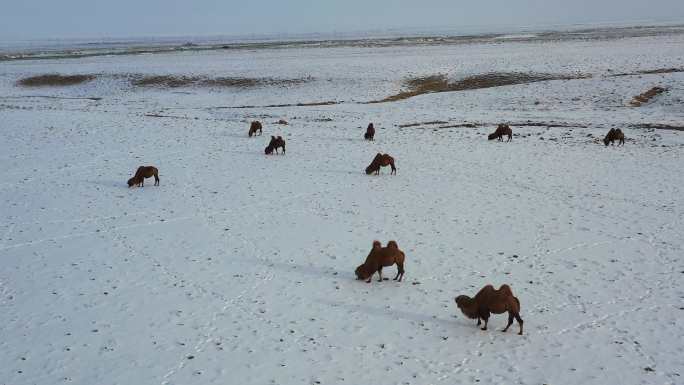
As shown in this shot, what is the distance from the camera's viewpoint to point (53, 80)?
61.7 metres

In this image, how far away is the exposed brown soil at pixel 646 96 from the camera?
3778 cm

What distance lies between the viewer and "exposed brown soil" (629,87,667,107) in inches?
1487

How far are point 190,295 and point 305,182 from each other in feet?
32.2

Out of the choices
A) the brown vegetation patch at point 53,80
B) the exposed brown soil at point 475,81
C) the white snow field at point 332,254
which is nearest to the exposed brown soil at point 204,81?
the brown vegetation patch at point 53,80

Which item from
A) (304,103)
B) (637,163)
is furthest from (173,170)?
(304,103)

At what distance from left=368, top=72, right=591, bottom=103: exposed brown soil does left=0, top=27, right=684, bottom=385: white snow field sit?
1949cm

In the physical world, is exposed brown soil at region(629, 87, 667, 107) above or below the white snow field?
above

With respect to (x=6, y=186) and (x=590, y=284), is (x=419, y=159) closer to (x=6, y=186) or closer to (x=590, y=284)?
(x=590, y=284)

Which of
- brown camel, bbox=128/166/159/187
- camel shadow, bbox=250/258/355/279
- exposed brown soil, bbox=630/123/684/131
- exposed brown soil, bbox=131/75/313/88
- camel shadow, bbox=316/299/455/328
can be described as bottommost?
camel shadow, bbox=316/299/455/328

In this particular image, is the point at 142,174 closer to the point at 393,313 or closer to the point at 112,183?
the point at 112,183

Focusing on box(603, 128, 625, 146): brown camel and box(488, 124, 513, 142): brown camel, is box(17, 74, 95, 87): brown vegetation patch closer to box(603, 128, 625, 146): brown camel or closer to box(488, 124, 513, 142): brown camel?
box(488, 124, 513, 142): brown camel

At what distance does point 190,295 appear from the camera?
37.4 feet

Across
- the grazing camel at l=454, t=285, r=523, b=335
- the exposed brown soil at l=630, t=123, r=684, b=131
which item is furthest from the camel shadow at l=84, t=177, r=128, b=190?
the exposed brown soil at l=630, t=123, r=684, b=131

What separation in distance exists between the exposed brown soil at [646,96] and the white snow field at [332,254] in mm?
7552
